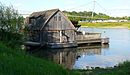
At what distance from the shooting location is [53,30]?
51250 millimetres

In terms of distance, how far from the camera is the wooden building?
166ft

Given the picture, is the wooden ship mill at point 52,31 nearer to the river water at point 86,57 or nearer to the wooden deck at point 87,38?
the wooden deck at point 87,38

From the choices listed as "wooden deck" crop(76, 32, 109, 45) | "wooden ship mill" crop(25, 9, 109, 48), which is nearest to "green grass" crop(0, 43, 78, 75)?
"wooden ship mill" crop(25, 9, 109, 48)

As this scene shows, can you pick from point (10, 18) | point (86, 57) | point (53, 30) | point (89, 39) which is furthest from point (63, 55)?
point (89, 39)

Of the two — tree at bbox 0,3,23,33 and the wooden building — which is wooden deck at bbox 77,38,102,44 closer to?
the wooden building

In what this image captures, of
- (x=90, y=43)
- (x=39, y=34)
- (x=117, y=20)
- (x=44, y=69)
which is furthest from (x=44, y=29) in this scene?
(x=117, y=20)

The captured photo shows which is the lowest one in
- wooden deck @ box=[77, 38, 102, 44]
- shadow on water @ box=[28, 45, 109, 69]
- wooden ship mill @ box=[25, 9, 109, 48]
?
shadow on water @ box=[28, 45, 109, 69]

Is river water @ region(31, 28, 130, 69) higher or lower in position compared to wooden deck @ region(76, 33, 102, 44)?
lower

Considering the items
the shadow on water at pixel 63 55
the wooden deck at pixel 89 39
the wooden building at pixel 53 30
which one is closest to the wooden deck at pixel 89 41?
the wooden deck at pixel 89 39

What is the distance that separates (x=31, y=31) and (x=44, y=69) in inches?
1769

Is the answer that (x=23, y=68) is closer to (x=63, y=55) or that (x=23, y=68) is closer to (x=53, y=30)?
(x=63, y=55)

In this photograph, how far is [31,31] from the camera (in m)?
53.6

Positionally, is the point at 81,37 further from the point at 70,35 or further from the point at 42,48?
the point at 42,48

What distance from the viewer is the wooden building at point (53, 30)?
5056cm
